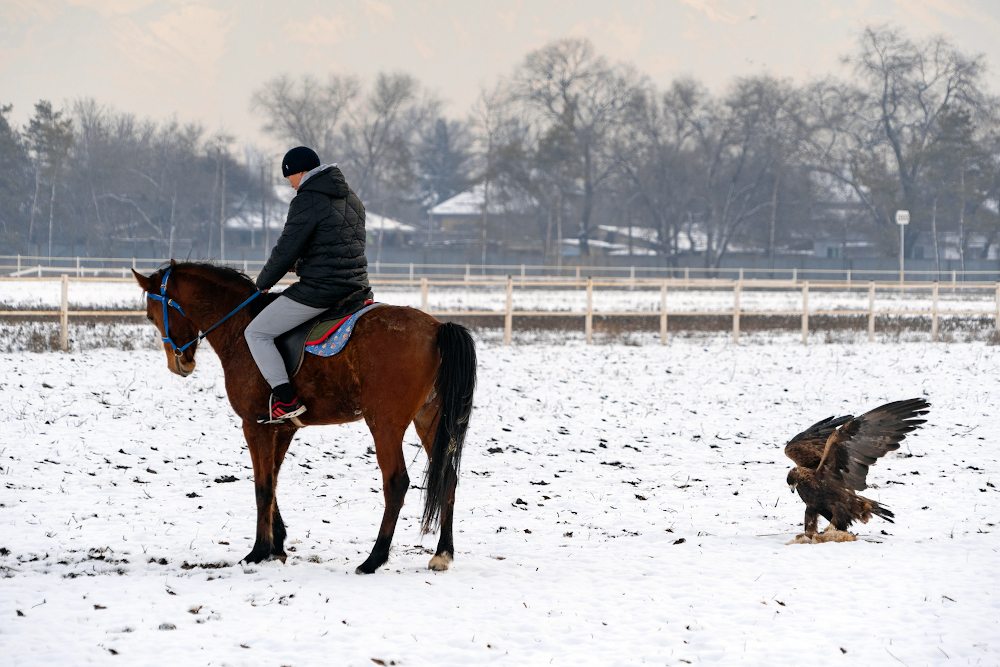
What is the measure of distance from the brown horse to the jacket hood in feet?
2.41

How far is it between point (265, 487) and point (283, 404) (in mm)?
587

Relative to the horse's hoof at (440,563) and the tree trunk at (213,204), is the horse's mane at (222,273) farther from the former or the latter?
the tree trunk at (213,204)

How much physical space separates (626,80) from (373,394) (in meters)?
50.9

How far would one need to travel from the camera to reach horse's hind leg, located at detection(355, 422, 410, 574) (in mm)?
4746

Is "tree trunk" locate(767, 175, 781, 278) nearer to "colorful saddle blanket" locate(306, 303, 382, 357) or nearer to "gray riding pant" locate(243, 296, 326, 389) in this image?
"colorful saddle blanket" locate(306, 303, 382, 357)

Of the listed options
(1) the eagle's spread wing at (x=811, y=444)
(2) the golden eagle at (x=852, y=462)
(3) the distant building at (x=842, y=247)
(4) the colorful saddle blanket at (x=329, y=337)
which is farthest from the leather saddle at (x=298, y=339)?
(3) the distant building at (x=842, y=247)

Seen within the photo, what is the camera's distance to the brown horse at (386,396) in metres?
4.75

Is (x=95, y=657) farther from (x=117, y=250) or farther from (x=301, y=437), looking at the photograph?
(x=117, y=250)

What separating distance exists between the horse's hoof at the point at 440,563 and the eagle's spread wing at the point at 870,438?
2.61 m

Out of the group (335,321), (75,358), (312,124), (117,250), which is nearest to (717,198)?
(312,124)

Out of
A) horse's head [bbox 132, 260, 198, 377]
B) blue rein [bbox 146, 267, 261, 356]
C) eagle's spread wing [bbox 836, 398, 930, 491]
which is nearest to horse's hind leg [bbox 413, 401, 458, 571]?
blue rein [bbox 146, 267, 261, 356]

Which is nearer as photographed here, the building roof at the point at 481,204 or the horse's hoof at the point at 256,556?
the horse's hoof at the point at 256,556

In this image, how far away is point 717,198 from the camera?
54844 millimetres

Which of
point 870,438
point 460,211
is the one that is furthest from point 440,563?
point 460,211
